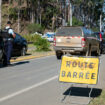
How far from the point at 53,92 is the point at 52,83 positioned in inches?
59.2

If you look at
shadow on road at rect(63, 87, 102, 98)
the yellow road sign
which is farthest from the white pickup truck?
the yellow road sign

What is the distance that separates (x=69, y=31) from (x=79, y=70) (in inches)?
443

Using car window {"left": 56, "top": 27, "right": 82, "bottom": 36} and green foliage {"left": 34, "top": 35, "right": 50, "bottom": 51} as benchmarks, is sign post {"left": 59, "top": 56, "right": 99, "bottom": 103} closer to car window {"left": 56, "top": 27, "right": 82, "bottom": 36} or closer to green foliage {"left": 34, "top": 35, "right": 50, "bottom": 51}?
→ car window {"left": 56, "top": 27, "right": 82, "bottom": 36}

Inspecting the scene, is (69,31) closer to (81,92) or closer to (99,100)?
(81,92)

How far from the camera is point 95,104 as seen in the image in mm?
6969

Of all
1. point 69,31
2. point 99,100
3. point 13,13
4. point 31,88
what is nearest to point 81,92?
point 99,100

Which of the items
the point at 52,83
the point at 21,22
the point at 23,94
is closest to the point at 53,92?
the point at 23,94

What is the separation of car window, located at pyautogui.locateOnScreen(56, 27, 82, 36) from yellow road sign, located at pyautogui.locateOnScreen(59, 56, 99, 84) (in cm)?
1084

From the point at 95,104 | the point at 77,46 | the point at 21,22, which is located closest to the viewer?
the point at 95,104

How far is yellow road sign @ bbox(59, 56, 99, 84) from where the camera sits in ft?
23.9

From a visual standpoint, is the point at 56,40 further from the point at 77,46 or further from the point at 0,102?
the point at 0,102

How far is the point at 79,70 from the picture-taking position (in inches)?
293

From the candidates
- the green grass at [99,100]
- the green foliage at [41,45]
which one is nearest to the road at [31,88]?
the green grass at [99,100]

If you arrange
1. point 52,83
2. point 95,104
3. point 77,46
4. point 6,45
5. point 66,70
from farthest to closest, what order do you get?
point 77,46 → point 6,45 → point 52,83 → point 66,70 → point 95,104
